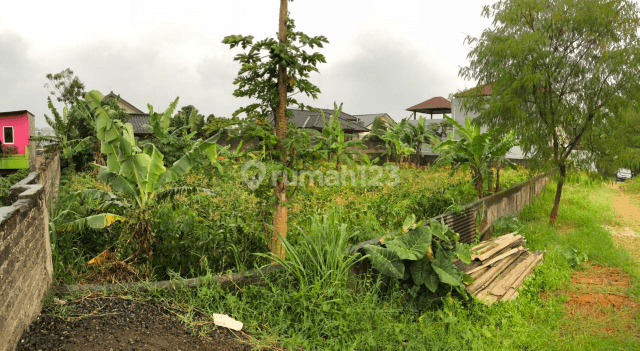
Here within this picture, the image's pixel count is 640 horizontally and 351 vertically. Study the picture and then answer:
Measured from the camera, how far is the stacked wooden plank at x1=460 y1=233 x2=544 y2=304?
533 cm

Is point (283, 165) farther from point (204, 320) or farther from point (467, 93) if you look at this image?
point (467, 93)

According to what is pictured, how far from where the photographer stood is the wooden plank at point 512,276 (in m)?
5.43

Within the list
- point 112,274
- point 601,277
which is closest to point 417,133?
point 601,277

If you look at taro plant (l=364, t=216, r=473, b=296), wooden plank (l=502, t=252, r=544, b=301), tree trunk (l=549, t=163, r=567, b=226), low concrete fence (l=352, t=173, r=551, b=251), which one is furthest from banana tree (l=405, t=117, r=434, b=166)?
taro plant (l=364, t=216, r=473, b=296)

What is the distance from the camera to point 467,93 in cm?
1006

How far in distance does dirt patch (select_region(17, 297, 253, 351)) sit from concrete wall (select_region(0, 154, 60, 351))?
0.16 m

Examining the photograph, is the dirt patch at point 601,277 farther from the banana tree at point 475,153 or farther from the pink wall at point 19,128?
the pink wall at point 19,128

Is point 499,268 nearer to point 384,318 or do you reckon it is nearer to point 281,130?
point 384,318

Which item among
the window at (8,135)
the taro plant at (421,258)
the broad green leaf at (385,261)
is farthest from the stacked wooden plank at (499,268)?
the window at (8,135)

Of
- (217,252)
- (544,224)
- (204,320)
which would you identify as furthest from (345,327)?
(544,224)

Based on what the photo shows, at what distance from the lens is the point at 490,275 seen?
562 centimetres

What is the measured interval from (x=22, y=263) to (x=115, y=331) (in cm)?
88

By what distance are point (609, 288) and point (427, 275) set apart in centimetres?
313

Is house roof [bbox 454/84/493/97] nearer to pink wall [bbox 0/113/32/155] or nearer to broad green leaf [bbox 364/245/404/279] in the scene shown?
broad green leaf [bbox 364/245/404/279]
